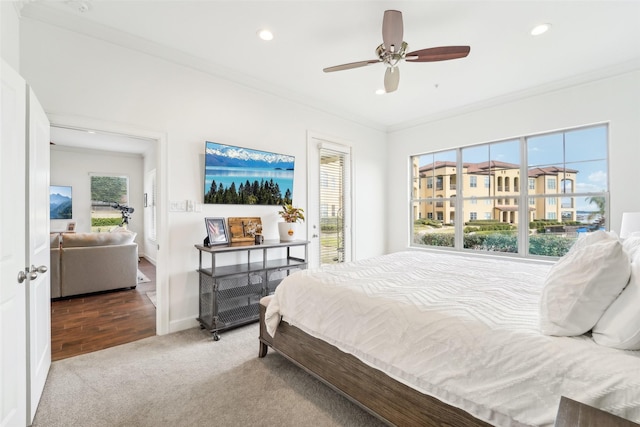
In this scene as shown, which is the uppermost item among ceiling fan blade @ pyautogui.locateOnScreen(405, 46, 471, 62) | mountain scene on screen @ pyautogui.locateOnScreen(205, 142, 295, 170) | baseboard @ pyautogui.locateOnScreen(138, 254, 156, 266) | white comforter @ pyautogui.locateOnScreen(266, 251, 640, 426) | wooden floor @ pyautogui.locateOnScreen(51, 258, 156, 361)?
ceiling fan blade @ pyautogui.locateOnScreen(405, 46, 471, 62)

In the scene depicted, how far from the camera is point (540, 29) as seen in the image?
8.46 ft

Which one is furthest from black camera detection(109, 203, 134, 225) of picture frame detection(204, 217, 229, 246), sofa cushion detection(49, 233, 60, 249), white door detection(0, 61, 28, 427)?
white door detection(0, 61, 28, 427)

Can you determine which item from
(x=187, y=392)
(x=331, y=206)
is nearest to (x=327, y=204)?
(x=331, y=206)

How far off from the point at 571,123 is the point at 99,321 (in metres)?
6.21

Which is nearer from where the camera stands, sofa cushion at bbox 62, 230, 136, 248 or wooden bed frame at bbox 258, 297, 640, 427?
wooden bed frame at bbox 258, 297, 640, 427

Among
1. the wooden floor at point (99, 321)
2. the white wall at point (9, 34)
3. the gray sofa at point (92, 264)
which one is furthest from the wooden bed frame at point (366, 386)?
the gray sofa at point (92, 264)

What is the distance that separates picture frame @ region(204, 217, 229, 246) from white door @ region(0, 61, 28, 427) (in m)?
1.45

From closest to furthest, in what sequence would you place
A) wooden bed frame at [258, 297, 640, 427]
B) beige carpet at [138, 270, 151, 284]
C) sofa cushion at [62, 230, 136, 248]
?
wooden bed frame at [258, 297, 640, 427] < sofa cushion at [62, 230, 136, 248] < beige carpet at [138, 270, 151, 284]

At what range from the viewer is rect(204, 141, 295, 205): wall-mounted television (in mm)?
3219

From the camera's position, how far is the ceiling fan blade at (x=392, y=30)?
6.79 feet

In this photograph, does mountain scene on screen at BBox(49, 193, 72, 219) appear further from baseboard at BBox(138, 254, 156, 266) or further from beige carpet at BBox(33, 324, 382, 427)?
beige carpet at BBox(33, 324, 382, 427)

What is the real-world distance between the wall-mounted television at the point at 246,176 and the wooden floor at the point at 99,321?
1.61 m

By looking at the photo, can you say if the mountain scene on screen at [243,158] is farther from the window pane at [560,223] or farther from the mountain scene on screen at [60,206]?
the mountain scene on screen at [60,206]

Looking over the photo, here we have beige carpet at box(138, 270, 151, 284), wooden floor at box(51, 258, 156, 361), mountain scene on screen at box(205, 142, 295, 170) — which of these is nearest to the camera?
wooden floor at box(51, 258, 156, 361)
